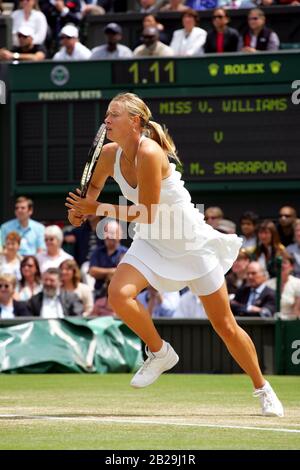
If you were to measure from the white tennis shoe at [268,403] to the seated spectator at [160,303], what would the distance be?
20.2 feet

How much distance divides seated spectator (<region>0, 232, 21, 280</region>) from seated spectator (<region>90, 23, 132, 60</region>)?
265 cm

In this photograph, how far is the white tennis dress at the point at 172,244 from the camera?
7.95 m

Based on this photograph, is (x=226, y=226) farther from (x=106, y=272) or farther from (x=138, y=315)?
(x=138, y=315)

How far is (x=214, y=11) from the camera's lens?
15914 millimetres

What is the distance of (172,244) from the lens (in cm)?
799

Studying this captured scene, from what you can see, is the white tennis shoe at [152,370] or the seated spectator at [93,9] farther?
the seated spectator at [93,9]

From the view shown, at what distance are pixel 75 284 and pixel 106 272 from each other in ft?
2.47

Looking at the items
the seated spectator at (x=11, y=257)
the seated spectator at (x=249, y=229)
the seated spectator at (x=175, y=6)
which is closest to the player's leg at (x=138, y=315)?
the seated spectator at (x=249, y=229)

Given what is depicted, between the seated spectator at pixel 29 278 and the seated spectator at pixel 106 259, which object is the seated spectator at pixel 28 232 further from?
the seated spectator at pixel 29 278

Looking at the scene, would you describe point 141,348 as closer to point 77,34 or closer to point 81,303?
point 81,303

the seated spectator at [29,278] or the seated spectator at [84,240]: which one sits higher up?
the seated spectator at [84,240]

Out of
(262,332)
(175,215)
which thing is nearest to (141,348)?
(262,332)

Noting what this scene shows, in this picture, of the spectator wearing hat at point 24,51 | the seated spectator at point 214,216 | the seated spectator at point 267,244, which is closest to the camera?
the seated spectator at point 267,244

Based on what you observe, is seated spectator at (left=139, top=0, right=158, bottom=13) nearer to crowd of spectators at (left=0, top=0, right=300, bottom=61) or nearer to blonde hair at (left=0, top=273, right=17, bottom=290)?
crowd of spectators at (left=0, top=0, right=300, bottom=61)
